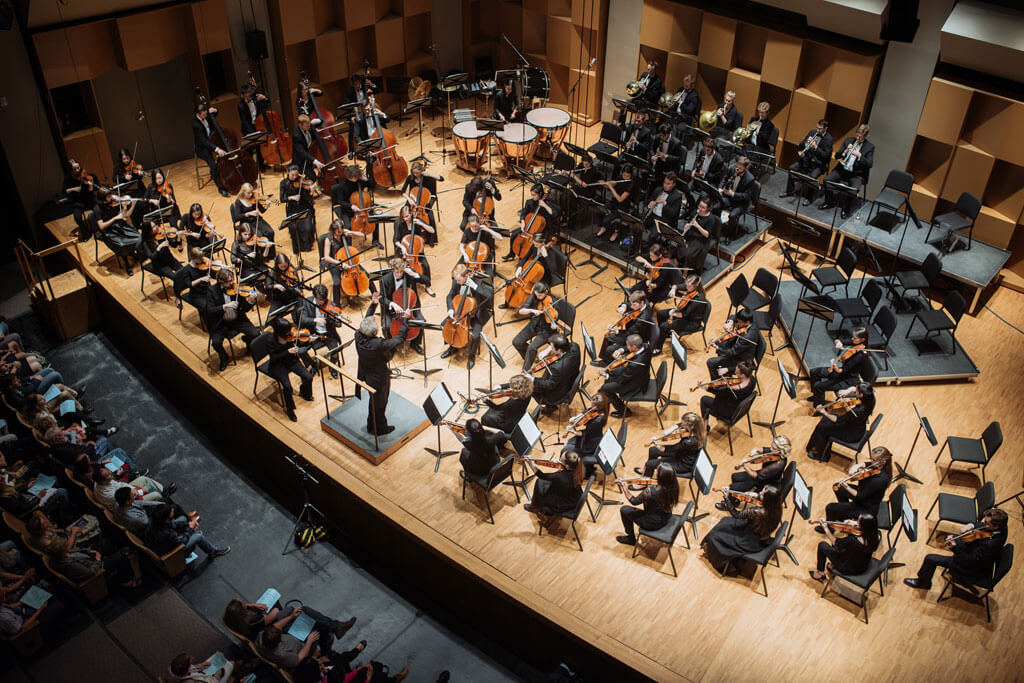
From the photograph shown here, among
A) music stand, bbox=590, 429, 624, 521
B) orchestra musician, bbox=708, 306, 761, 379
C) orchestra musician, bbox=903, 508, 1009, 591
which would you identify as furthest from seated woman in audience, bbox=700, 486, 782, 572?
orchestra musician, bbox=708, 306, 761, 379

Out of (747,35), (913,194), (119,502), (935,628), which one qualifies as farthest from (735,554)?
(747,35)

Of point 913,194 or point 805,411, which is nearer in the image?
point 805,411

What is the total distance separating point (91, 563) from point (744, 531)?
551 cm

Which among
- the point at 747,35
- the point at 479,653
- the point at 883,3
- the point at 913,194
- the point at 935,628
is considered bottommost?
the point at 479,653

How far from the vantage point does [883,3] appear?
33.8ft

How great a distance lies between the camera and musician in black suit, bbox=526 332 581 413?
8094 mm

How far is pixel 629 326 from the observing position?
8.76m

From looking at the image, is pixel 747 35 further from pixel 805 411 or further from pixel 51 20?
pixel 51 20

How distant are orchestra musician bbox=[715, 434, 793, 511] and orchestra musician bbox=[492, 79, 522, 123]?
22.3 ft

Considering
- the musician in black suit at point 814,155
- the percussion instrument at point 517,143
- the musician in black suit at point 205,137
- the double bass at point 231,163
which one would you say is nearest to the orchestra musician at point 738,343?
the musician in black suit at point 814,155

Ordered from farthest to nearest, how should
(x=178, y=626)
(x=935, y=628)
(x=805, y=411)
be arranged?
(x=805, y=411) → (x=178, y=626) → (x=935, y=628)

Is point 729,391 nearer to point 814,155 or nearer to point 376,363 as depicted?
point 376,363

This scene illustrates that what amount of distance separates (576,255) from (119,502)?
20.1 ft

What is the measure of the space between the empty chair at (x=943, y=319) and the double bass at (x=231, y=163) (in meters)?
8.49
